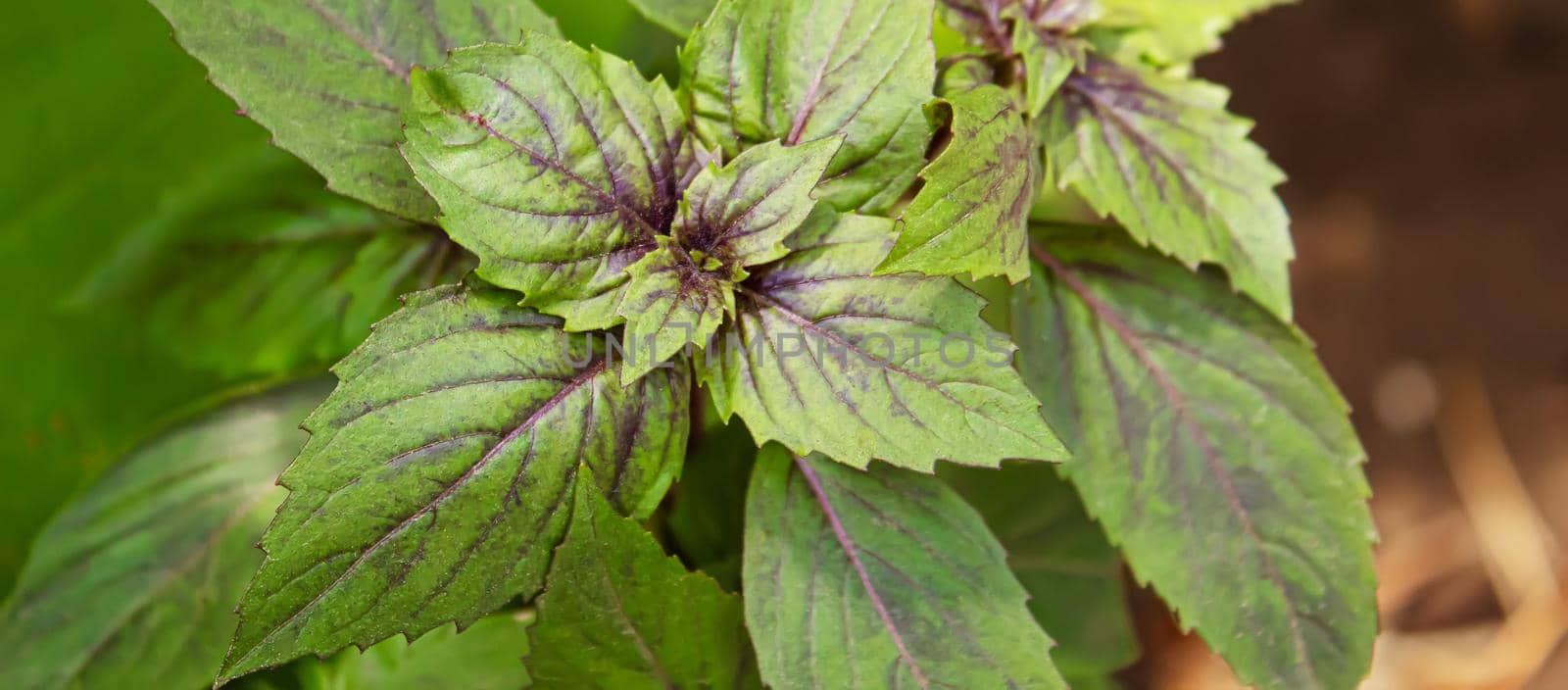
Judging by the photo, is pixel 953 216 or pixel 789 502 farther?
pixel 789 502

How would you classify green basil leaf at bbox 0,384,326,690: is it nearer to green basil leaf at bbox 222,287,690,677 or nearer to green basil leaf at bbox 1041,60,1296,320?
green basil leaf at bbox 222,287,690,677

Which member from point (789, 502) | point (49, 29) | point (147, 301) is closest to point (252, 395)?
point (147, 301)

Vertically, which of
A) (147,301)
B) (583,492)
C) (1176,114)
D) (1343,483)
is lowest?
(1343,483)

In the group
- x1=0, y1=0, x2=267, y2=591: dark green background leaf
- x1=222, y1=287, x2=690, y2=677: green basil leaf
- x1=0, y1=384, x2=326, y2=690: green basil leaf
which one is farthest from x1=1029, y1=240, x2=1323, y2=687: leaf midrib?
x1=0, y1=0, x2=267, y2=591: dark green background leaf

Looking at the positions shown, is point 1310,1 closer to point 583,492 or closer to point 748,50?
point 748,50

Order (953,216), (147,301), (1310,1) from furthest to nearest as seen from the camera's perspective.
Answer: (1310,1) → (147,301) → (953,216)

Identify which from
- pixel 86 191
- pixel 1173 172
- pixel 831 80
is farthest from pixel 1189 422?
pixel 86 191

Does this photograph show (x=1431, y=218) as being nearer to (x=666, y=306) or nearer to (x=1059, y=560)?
(x=1059, y=560)
